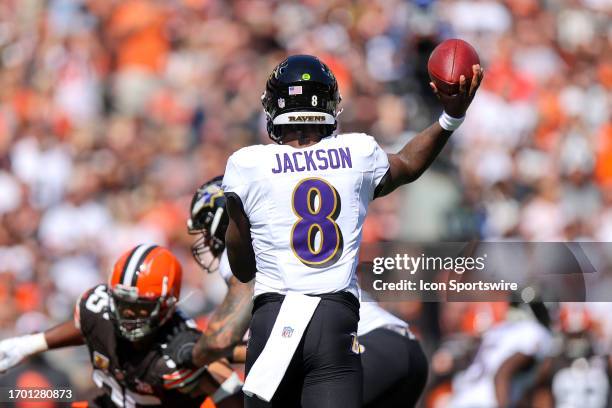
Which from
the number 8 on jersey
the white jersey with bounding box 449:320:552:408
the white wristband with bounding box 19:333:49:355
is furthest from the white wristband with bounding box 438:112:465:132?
the white jersey with bounding box 449:320:552:408

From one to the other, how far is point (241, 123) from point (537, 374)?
14.7ft

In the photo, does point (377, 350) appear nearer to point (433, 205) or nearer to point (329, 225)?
point (329, 225)

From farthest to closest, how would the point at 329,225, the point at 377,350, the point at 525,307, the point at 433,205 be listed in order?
the point at 433,205 → the point at 525,307 → the point at 377,350 → the point at 329,225

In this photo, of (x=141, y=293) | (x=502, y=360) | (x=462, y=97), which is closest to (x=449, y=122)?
(x=462, y=97)

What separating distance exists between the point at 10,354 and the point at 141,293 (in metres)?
0.77

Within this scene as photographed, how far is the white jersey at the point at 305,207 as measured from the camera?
436cm

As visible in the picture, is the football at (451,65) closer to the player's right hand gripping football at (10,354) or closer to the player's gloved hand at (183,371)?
the player's gloved hand at (183,371)

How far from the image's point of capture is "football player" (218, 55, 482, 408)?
4.32 metres

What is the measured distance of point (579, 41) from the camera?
1273 cm

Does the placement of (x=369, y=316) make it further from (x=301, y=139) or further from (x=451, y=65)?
(x=451, y=65)

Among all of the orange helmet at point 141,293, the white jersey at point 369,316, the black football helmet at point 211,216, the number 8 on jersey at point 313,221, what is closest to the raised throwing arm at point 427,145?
the number 8 on jersey at point 313,221

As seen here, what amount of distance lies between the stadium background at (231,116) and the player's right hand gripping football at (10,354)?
313 centimetres

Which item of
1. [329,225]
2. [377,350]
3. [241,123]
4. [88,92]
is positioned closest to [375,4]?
[241,123]

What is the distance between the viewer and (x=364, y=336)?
560cm
